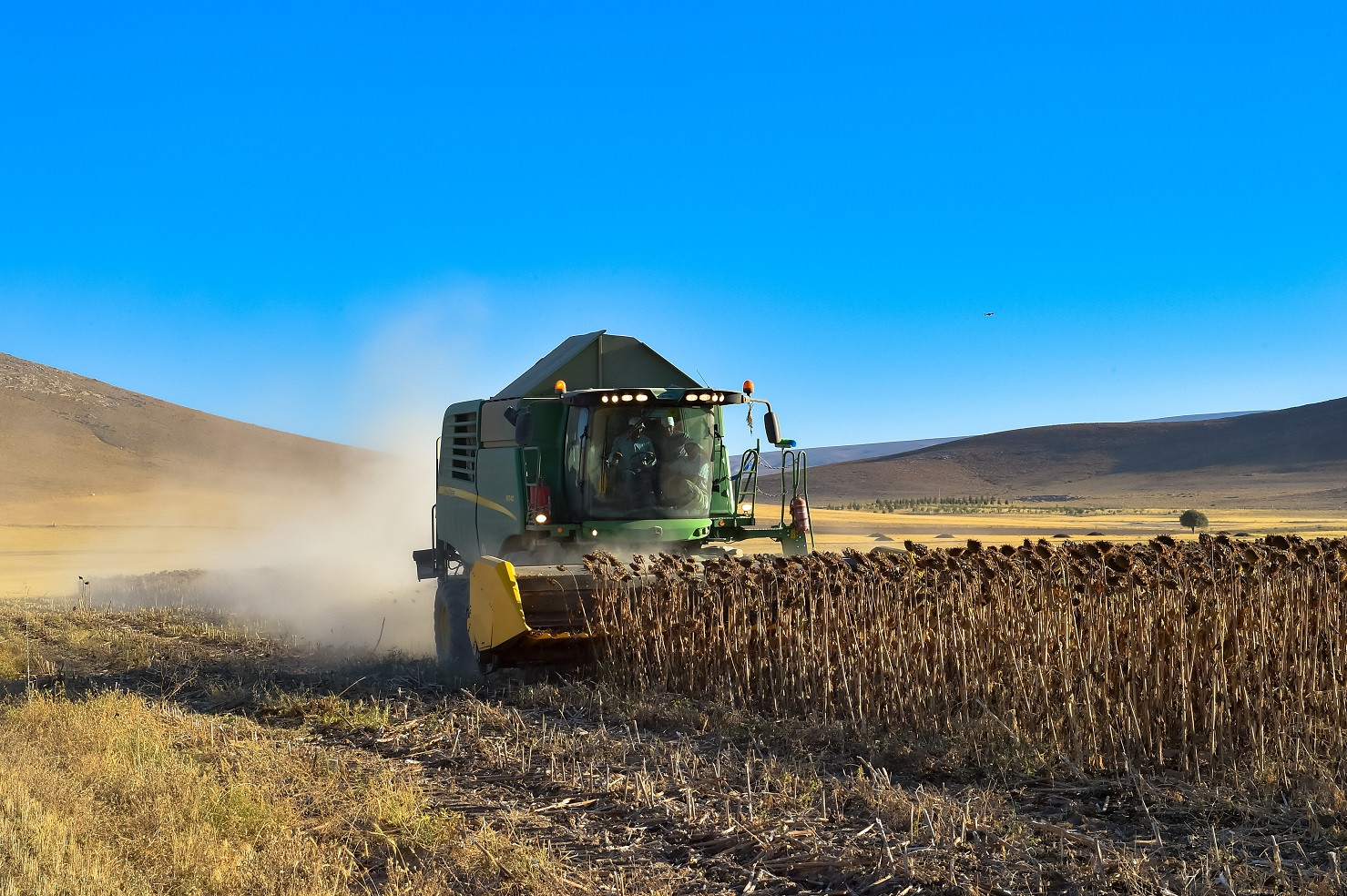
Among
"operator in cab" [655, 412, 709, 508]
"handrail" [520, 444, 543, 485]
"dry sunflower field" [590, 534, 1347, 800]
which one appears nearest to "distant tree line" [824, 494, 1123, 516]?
"operator in cab" [655, 412, 709, 508]

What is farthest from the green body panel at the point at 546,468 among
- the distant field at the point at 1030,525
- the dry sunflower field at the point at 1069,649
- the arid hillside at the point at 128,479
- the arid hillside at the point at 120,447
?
the arid hillside at the point at 120,447

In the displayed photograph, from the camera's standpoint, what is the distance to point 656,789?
18.7 ft

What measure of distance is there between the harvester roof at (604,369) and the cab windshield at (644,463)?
1651 mm

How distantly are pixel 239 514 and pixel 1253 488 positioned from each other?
7421cm

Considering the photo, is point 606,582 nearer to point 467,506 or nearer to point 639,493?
point 639,493

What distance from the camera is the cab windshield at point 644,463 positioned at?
11.0 metres

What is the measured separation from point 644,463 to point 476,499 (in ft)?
7.34

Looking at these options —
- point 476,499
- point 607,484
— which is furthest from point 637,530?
point 476,499

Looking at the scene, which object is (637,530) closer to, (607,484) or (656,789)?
(607,484)

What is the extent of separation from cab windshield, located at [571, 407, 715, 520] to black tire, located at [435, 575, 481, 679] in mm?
1493

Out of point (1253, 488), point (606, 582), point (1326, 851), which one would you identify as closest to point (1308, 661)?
point (1326, 851)

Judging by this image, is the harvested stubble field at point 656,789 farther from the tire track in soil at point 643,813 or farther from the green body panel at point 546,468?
the green body panel at point 546,468

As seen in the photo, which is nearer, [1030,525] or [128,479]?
[1030,525]

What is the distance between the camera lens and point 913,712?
6910 millimetres
